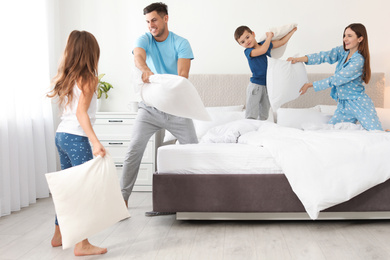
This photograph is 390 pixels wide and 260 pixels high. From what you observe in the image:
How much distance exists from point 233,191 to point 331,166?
598 millimetres

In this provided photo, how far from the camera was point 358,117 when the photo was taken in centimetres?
341

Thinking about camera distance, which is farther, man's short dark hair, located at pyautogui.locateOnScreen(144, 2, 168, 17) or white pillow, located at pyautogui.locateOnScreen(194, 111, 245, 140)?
white pillow, located at pyautogui.locateOnScreen(194, 111, 245, 140)

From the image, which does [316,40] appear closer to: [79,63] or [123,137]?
[123,137]

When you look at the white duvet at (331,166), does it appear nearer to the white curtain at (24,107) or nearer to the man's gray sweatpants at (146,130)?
the man's gray sweatpants at (146,130)

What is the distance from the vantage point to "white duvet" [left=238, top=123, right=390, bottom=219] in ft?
8.34

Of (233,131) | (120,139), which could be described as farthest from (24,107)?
(233,131)

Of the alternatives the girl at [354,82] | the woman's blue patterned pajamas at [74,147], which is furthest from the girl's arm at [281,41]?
the woman's blue patterned pajamas at [74,147]

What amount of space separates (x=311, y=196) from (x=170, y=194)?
2.75ft

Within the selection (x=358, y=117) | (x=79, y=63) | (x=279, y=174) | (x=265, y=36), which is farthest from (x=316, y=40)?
(x=79, y=63)

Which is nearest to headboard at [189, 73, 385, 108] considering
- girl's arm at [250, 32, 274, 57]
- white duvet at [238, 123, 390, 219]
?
girl's arm at [250, 32, 274, 57]

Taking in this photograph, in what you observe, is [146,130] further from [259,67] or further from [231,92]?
[231,92]

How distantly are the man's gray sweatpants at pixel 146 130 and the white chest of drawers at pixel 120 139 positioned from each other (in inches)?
47.9

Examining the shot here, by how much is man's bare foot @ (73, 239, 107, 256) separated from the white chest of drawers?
207cm

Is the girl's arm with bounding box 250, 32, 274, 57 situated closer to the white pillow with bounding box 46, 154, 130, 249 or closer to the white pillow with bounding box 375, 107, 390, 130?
A: the white pillow with bounding box 375, 107, 390, 130
